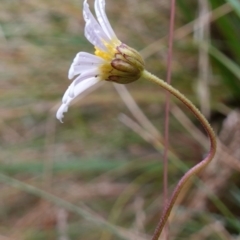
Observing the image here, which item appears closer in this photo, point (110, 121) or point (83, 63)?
point (83, 63)

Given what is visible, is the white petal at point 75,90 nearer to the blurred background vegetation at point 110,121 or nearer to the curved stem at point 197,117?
the curved stem at point 197,117

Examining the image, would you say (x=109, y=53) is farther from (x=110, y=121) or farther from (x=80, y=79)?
(x=110, y=121)

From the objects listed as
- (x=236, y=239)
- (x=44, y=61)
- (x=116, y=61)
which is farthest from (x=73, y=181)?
(x=116, y=61)

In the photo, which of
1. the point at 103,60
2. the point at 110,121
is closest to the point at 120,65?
the point at 103,60

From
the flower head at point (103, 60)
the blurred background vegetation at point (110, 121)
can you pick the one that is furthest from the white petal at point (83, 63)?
the blurred background vegetation at point (110, 121)

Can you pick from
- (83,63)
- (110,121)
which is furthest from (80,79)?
(110,121)

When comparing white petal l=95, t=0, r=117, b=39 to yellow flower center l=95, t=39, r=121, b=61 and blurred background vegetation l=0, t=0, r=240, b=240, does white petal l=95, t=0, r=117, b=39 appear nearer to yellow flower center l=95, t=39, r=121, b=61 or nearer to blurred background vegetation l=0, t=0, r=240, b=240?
yellow flower center l=95, t=39, r=121, b=61
